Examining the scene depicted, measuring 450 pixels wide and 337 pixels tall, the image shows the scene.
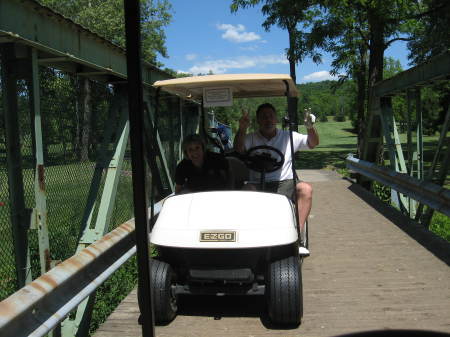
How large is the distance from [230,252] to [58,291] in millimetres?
1302

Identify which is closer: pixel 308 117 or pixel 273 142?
pixel 308 117

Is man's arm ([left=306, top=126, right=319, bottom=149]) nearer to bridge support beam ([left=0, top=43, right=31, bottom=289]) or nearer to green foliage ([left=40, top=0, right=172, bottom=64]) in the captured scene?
bridge support beam ([left=0, top=43, right=31, bottom=289])

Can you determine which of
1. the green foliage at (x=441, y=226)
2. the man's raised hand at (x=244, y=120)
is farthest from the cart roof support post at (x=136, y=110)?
the green foliage at (x=441, y=226)

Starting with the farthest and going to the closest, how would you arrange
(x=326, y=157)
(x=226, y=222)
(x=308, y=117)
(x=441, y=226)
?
(x=326, y=157) < (x=441, y=226) < (x=308, y=117) < (x=226, y=222)

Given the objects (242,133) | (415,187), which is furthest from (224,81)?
(415,187)

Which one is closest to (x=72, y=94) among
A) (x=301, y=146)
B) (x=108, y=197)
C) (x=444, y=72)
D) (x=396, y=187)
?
(x=108, y=197)

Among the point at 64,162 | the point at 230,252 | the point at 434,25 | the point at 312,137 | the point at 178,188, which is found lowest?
the point at 230,252

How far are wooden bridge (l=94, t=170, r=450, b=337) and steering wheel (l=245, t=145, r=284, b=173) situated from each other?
1063 mm

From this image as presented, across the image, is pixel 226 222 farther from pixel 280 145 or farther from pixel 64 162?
pixel 280 145

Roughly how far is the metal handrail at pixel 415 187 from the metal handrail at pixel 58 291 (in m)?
3.64

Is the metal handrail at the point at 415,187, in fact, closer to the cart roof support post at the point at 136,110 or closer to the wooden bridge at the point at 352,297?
the wooden bridge at the point at 352,297

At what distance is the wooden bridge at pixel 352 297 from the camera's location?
12.5ft

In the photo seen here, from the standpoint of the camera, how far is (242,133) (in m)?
5.58

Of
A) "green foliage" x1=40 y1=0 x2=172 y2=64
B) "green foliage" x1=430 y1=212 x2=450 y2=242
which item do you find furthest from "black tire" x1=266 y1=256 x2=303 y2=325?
"green foliage" x1=40 y1=0 x2=172 y2=64
